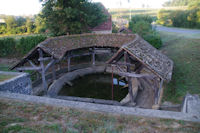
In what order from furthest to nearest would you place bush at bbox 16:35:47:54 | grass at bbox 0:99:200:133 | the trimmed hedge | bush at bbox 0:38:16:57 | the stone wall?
bush at bbox 0:38:16:57 → the trimmed hedge → bush at bbox 16:35:47:54 → the stone wall → grass at bbox 0:99:200:133

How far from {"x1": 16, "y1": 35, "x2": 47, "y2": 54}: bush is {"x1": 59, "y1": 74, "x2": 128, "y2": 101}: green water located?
8822 millimetres

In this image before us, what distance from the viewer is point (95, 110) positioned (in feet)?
16.5

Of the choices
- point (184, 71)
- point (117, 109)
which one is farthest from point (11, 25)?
point (117, 109)

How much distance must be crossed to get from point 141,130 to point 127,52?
5057mm

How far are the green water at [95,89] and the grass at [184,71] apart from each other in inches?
135

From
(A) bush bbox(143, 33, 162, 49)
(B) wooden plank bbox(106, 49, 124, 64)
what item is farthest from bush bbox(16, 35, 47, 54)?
(B) wooden plank bbox(106, 49, 124, 64)

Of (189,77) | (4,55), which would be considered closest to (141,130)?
(189,77)

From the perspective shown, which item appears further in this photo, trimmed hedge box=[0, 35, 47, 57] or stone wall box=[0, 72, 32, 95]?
trimmed hedge box=[0, 35, 47, 57]

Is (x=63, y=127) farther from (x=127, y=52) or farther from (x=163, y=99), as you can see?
(x=163, y=99)

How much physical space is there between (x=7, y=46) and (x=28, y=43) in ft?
11.4

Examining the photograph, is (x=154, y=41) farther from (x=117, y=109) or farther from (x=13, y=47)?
(x=13, y=47)

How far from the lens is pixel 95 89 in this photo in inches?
492

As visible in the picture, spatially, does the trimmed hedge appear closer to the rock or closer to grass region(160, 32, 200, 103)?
grass region(160, 32, 200, 103)

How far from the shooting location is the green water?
1152 centimetres
